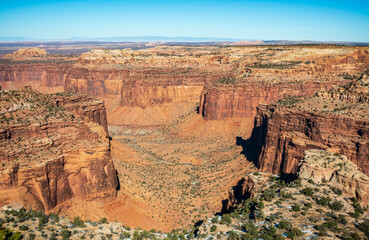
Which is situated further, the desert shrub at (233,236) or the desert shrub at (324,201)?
the desert shrub at (324,201)

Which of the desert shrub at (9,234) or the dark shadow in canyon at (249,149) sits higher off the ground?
the desert shrub at (9,234)

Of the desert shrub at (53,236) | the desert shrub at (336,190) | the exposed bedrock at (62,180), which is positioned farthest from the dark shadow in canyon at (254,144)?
the desert shrub at (53,236)

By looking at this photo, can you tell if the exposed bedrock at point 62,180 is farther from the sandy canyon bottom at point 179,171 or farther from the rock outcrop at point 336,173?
the rock outcrop at point 336,173

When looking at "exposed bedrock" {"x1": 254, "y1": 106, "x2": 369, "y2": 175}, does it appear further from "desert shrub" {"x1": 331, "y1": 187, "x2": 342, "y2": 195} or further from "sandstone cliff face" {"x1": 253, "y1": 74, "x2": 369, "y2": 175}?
"desert shrub" {"x1": 331, "y1": 187, "x2": 342, "y2": 195}

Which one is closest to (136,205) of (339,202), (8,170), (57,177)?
(57,177)

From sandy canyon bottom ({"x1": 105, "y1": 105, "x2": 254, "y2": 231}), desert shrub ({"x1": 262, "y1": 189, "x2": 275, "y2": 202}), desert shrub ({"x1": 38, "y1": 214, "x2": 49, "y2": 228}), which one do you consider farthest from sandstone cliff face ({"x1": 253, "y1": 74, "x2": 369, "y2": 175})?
desert shrub ({"x1": 38, "y1": 214, "x2": 49, "y2": 228})

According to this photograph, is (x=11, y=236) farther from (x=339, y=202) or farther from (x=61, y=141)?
(x=339, y=202)

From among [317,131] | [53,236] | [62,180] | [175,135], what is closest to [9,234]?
[53,236]

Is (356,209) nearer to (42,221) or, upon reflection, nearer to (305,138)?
(305,138)
